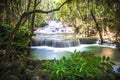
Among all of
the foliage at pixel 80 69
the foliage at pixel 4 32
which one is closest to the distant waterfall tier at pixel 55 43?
the foliage at pixel 4 32

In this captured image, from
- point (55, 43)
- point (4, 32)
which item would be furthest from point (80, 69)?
point (55, 43)

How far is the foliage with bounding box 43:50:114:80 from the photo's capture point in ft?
12.4

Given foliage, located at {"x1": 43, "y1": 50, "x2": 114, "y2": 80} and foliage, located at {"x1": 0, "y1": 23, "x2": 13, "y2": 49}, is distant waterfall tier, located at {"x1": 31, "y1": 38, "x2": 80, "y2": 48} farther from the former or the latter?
foliage, located at {"x1": 43, "y1": 50, "x2": 114, "y2": 80}

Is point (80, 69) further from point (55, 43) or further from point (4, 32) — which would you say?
point (55, 43)

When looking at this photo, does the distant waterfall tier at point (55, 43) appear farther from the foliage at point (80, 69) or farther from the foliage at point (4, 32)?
the foliage at point (80, 69)

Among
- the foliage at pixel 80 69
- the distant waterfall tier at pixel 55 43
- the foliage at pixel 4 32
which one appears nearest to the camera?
the foliage at pixel 80 69

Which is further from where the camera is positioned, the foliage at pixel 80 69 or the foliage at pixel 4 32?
the foliage at pixel 4 32

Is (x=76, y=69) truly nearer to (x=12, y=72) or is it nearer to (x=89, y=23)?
(x=12, y=72)

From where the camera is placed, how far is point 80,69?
150 inches

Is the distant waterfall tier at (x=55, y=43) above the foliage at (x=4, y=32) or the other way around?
the other way around

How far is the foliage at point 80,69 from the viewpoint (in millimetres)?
3770

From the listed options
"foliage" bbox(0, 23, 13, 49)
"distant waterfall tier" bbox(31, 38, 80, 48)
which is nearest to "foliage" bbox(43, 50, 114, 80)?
"foliage" bbox(0, 23, 13, 49)

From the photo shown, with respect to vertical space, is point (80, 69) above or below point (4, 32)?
below

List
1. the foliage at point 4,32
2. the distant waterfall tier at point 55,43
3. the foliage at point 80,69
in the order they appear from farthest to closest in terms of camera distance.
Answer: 1. the distant waterfall tier at point 55,43
2. the foliage at point 4,32
3. the foliage at point 80,69
